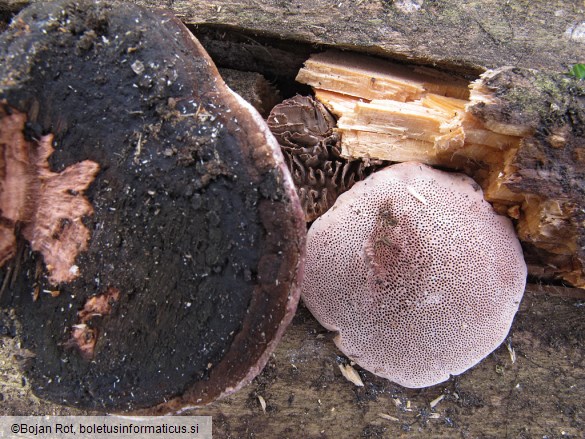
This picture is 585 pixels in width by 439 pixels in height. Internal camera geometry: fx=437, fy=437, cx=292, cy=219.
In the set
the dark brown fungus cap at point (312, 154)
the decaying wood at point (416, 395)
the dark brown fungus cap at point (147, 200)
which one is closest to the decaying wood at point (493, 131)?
the dark brown fungus cap at point (312, 154)

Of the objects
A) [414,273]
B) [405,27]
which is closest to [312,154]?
[414,273]

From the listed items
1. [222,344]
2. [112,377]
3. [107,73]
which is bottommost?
[112,377]

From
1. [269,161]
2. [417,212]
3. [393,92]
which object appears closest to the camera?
[269,161]

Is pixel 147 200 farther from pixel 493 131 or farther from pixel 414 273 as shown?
pixel 493 131

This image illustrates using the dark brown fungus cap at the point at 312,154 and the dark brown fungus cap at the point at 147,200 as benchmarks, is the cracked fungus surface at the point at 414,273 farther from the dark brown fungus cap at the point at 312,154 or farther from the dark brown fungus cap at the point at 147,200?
the dark brown fungus cap at the point at 147,200

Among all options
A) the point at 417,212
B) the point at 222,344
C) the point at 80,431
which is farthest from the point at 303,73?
the point at 80,431

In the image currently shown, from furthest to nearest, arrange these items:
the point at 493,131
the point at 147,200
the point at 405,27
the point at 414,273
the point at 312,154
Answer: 1. the point at 405,27
2. the point at 312,154
3. the point at 414,273
4. the point at 493,131
5. the point at 147,200

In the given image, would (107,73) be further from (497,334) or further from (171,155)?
(497,334)
